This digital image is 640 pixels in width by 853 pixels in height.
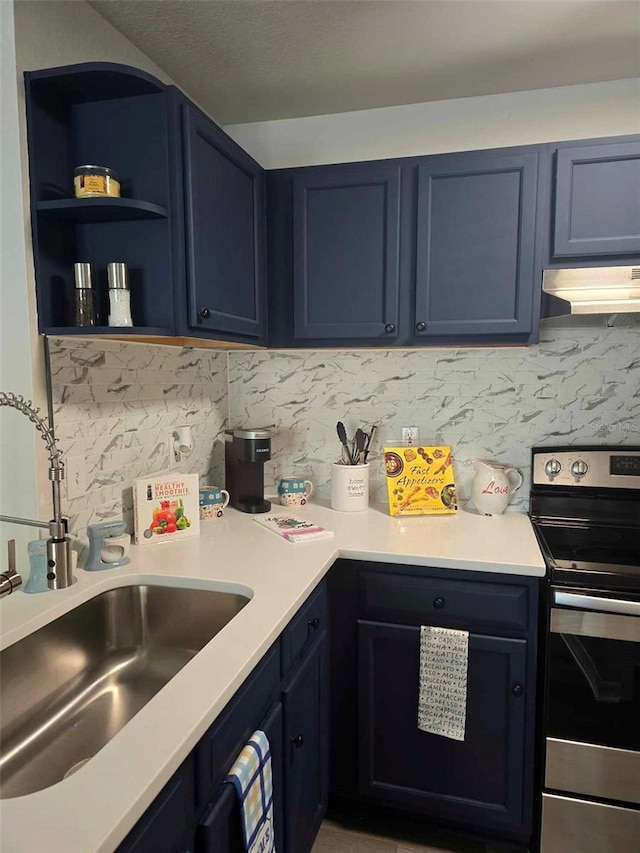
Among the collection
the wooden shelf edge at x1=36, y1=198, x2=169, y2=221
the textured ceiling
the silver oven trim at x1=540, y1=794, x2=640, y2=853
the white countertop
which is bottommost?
the silver oven trim at x1=540, y1=794, x2=640, y2=853

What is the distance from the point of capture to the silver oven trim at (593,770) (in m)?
1.59

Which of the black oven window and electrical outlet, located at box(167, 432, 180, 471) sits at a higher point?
electrical outlet, located at box(167, 432, 180, 471)

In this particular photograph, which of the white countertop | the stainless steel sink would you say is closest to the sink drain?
the stainless steel sink

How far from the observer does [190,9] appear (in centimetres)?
157

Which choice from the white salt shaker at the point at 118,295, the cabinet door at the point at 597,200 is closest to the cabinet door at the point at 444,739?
the white salt shaker at the point at 118,295

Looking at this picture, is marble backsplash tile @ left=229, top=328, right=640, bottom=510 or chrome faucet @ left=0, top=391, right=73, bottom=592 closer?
chrome faucet @ left=0, top=391, right=73, bottom=592

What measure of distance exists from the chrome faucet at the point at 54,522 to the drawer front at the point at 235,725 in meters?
0.54

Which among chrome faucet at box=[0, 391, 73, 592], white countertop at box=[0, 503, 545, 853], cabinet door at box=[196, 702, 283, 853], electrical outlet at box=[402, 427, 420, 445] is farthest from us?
electrical outlet at box=[402, 427, 420, 445]

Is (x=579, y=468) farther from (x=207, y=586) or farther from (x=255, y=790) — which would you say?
(x=255, y=790)

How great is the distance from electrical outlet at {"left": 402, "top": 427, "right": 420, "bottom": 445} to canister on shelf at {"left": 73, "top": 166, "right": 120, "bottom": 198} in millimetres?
1351

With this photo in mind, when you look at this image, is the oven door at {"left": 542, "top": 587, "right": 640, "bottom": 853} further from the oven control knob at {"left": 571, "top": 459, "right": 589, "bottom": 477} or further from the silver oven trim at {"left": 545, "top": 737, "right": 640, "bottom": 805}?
the oven control knob at {"left": 571, "top": 459, "right": 589, "bottom": 477}

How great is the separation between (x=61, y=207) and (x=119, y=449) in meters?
0.71

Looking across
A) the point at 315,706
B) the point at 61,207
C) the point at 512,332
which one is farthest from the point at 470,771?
the point at 61,207

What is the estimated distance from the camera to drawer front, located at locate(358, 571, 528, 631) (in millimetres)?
1668
